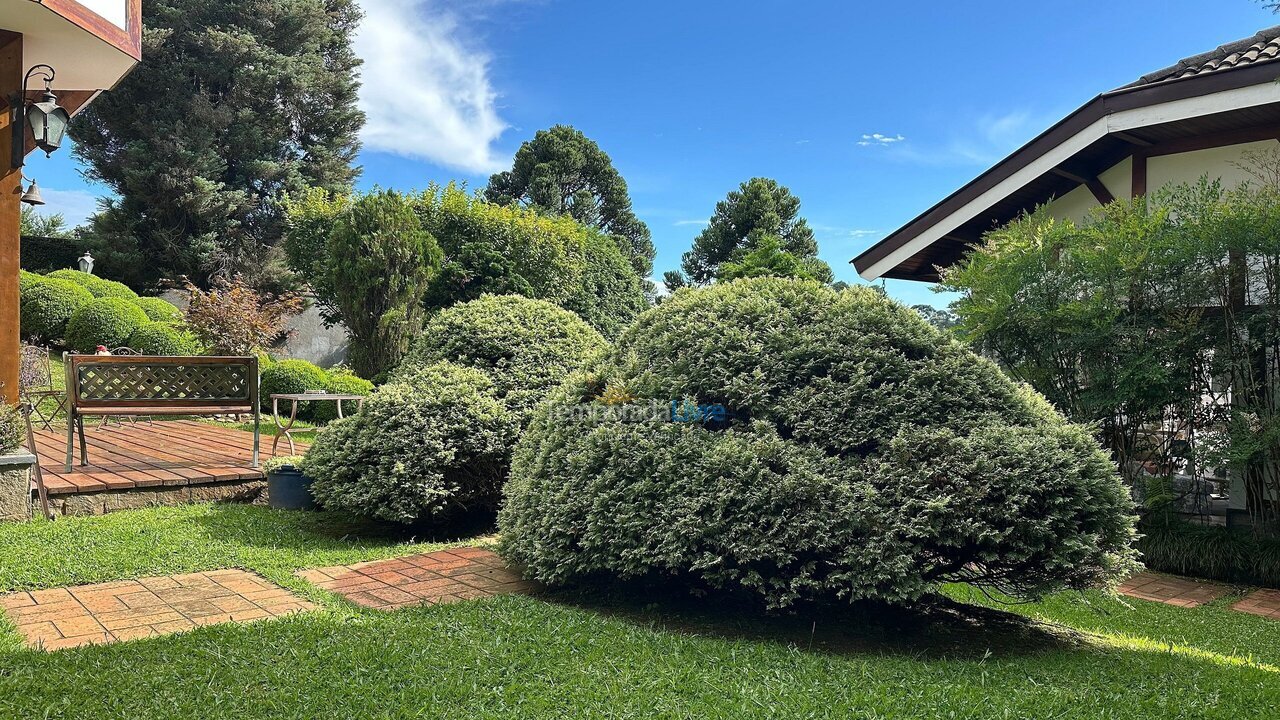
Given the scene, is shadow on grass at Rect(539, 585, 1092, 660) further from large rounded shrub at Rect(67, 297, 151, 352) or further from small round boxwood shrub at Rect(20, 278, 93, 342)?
small round boxwood shrub at Rect(20, 278, 93, 342)

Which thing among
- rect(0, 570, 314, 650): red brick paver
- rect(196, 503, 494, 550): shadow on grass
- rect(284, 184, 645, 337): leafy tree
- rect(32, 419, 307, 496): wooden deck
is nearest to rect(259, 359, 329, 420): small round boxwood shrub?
rect(32, 419, 307, 496): wooden deck

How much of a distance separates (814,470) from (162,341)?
509 inches

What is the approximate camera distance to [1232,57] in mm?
6348

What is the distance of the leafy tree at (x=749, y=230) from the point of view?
79.2ft

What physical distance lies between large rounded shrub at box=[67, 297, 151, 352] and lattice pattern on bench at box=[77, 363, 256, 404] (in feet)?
28.3

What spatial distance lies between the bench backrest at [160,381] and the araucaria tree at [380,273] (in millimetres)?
5868

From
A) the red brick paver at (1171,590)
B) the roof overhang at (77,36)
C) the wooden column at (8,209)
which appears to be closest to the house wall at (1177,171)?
the red brick paver at (1171,590)

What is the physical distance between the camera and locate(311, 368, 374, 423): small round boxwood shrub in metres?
11.1

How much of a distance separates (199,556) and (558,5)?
9.52 meters

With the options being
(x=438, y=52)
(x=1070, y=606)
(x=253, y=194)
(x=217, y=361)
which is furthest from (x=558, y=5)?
(x=253, y=194)

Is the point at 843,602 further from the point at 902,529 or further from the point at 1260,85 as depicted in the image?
the point at 1260,85

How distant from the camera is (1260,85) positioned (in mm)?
5848

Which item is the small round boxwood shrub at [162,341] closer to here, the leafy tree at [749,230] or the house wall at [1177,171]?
the house wall at [1177,171]

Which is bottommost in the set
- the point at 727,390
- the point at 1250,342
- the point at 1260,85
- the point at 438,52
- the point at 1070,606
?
the point at 1070,606
